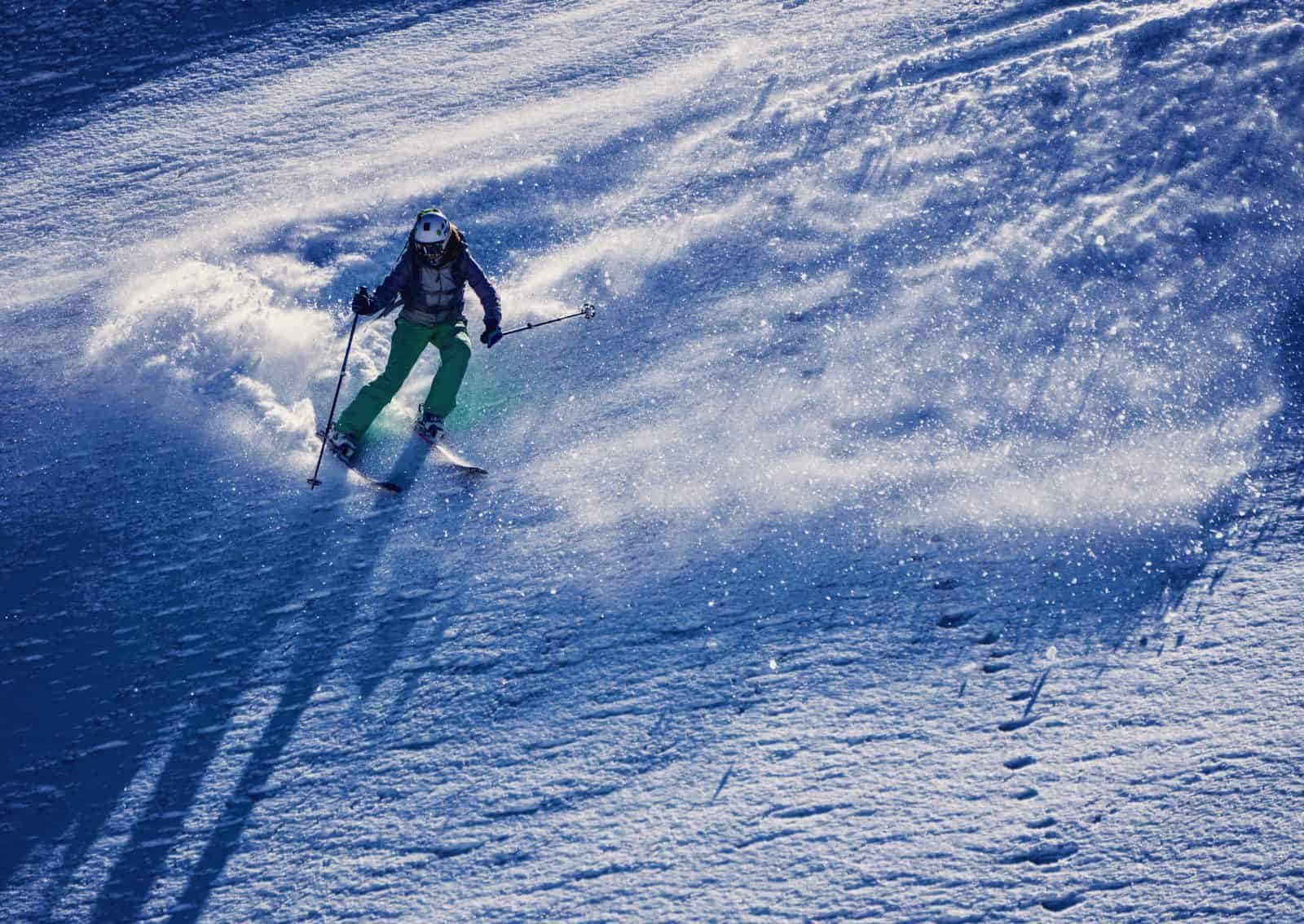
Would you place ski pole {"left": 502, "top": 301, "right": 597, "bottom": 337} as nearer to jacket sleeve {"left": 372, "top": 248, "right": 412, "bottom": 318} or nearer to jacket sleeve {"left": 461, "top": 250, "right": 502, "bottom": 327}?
jacket sleeve {"left": 461, "top": 250, "right": 502, "bottom": 327}

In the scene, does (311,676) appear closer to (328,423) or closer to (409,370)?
(328,423)

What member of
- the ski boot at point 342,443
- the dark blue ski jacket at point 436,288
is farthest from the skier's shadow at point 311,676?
the dark blue ski jacket at point 436,288

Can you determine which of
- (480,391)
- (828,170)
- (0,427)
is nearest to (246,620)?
(480,391)

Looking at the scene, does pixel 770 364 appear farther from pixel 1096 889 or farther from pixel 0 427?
pixel 0 427

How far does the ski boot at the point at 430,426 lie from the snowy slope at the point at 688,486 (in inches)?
7.3

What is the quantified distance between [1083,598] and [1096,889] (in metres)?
1.49

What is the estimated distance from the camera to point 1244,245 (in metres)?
6.80

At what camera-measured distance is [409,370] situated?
240 inches

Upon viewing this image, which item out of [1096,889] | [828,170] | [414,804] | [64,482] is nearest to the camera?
[1096,889]

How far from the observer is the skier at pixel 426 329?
5.89 meters

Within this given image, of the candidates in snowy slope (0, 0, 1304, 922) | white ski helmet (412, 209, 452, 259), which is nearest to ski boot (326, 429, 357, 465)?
snowy slope (0, 0, 1304, 922)

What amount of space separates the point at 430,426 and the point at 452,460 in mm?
241

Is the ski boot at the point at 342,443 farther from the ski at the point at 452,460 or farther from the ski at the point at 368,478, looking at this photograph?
the ski at the point at 452,460

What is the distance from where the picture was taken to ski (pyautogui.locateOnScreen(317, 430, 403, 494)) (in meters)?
5.92
